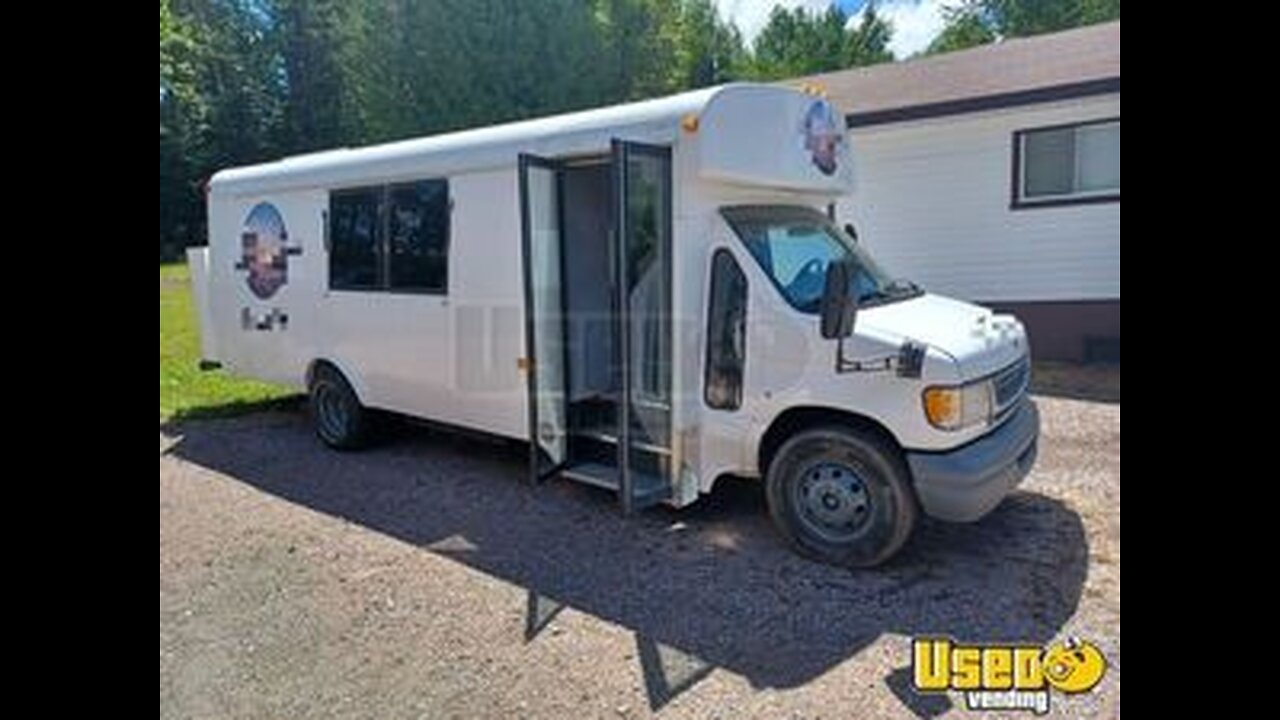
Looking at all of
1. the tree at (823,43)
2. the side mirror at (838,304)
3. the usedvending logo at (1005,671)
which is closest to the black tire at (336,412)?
the side mirror at (838,304)

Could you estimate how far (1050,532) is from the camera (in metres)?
5.40

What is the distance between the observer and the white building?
1072 cm

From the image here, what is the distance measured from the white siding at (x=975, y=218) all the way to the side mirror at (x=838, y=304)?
6.20m

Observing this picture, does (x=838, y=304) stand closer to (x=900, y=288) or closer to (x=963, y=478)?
(x=963, y=478)

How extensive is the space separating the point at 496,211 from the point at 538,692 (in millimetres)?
3624

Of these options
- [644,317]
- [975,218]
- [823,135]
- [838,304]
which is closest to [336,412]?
[644,317]

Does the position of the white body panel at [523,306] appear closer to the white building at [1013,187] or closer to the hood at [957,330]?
the hood at [957,330]

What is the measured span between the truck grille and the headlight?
34 cm

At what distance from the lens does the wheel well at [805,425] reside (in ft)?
15.8

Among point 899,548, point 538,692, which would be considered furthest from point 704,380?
point 538,692

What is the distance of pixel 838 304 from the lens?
4.55 meters
